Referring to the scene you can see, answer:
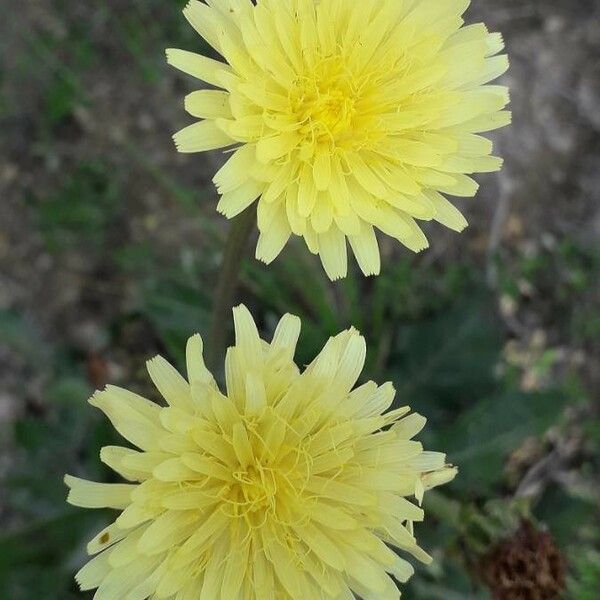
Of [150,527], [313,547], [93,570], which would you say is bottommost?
[93,570]

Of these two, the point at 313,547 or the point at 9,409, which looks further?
the point at 9,409

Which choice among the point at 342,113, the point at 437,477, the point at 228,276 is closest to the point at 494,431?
the point at 437,477

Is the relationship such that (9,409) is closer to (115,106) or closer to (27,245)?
(27,245)

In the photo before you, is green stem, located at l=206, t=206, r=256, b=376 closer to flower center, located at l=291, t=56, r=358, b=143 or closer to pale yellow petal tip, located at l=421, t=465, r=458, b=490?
flower center, located at l=291, t=56, r=358, b=143

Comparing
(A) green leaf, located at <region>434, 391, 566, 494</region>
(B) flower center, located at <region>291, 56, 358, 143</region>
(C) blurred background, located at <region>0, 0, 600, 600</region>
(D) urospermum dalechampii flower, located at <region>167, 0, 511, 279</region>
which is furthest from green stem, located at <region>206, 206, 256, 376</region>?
(A) green leaf, located at <region>434, 391, 566, 494</region>

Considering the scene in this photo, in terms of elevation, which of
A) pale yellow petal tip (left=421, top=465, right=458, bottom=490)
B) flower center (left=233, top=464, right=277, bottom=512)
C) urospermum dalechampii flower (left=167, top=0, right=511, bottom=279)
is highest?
urospermum dalechampii flower (left=167, top=0, right=511, bottom=279)

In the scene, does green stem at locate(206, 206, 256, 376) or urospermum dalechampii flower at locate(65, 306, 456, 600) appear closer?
urospermum dalechampii flower at locate(65, 306, 456, 600)

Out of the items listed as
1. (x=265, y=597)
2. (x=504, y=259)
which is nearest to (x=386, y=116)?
(x=265, y=597)
